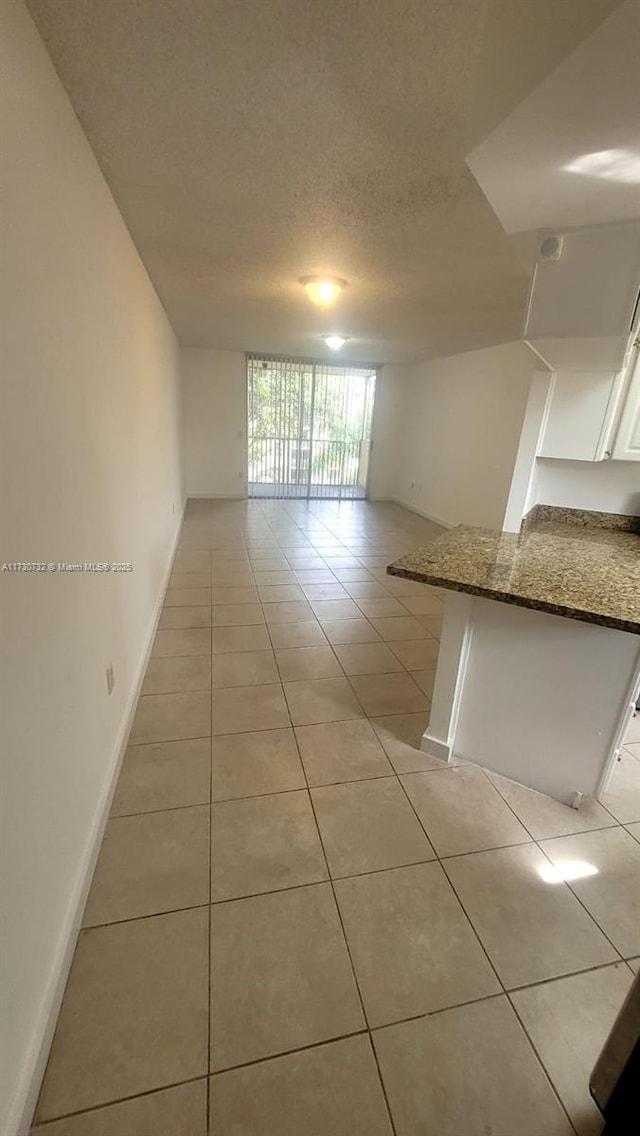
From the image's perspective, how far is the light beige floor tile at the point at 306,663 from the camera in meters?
2.55

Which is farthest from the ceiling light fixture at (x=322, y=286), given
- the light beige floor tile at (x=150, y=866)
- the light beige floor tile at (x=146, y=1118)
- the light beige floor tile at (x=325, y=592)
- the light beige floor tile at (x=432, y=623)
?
the light beige floor tile at (x=146, y=1118)

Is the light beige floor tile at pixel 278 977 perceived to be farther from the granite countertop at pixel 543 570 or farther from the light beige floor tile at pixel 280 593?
the light beige floor tile at pixel 280 593

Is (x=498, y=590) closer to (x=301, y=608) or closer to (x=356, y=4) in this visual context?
(x=356, y=4)

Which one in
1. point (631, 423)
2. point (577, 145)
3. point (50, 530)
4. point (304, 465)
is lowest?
point (304, 465)

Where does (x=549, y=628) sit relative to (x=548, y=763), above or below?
above

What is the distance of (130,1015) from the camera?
3.60 feet

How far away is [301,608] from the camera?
3381 millimetres

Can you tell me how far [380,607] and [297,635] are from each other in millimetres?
809

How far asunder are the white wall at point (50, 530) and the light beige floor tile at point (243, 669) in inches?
25.2

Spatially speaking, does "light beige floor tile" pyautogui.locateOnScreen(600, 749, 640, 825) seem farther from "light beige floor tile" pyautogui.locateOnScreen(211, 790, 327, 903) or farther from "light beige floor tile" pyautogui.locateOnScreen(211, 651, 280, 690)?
"light beige floor tile" pyautogui.locateOnScreen(211, 651, 280, 690)

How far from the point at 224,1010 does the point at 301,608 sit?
94.5 inches

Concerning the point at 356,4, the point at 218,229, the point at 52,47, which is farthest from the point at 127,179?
the point at 356,4

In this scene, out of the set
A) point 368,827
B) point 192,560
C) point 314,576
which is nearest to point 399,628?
point 314,576

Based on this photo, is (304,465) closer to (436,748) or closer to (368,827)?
(436,748)
